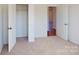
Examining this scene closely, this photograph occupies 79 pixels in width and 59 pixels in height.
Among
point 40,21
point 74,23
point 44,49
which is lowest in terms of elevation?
point 44,49

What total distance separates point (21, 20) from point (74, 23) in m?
2.55

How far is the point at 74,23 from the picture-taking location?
17.7 ft

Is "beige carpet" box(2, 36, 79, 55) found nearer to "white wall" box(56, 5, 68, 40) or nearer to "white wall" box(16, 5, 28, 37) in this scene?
"white wall" box(56, 5, 68, 40)

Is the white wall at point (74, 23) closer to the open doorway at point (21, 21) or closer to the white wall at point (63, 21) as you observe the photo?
the white wall at point (63, 21)

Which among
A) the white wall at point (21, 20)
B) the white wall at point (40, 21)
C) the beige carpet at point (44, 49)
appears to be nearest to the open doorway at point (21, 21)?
the white wall at point (21, 20)

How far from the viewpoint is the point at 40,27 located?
674cm

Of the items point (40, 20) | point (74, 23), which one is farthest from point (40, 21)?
point (74, 23)

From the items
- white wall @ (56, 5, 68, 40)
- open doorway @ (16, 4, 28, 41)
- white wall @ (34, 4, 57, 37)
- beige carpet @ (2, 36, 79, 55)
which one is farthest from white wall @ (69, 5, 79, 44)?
open doorway @ (16, 4, 28, 41)

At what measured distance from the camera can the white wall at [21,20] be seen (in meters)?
6.54

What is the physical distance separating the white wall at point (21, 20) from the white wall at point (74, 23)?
218cm

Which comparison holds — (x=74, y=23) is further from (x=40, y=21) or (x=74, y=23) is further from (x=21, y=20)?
(x=21, y=20)
